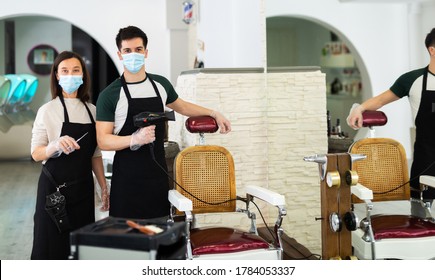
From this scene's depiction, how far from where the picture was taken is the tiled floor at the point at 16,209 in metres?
4.05

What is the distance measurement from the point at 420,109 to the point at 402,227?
0.74 m

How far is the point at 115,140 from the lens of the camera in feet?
9.75

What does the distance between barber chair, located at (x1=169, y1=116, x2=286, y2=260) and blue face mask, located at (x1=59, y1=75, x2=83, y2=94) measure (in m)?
0.68

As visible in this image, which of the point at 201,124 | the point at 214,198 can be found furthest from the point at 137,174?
the point at 214,198

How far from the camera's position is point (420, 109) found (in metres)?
3.69

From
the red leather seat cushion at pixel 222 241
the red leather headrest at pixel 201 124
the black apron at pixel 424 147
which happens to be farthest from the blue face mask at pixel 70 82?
the black apron at pixel 424 147

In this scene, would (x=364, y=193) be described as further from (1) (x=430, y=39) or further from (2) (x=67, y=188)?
(2) (x=67, y=188)

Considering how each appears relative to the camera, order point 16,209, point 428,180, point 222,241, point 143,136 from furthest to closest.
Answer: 1. point 16,209
2. point 428,180
3. point 222,241
4. point 143,136

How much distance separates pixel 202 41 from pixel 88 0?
0.88 m

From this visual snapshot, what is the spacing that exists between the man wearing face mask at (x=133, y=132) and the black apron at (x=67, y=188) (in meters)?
0.13

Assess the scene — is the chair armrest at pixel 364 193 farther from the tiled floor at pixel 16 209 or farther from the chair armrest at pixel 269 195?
the tiled floor at pixel 16 209

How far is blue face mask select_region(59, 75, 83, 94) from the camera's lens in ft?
10.00
